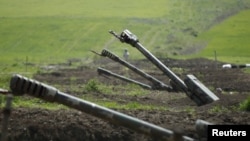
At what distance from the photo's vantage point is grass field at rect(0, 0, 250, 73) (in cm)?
6231

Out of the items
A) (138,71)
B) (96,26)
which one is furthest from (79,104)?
(96,26)

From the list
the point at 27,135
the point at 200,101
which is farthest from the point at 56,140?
the point at 200,101

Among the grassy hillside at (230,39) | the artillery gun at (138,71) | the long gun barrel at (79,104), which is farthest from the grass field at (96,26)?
the long gun barrel at (79,104)

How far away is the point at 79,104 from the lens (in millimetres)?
8141

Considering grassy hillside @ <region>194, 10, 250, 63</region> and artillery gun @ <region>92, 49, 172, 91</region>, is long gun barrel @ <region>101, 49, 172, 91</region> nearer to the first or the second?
artillery gun @ <region>92, 49, 172, 91</region>

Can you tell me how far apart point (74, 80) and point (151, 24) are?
44446 mm

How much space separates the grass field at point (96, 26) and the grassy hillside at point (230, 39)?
734mm

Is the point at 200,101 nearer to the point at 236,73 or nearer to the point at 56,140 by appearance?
the point at 56,140

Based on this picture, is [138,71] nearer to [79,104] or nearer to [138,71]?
[138,71]

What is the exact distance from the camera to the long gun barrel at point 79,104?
304 inches

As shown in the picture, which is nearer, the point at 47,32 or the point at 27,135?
the point at 27,135

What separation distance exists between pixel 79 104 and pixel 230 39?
58.9 m

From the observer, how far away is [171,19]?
7888cm

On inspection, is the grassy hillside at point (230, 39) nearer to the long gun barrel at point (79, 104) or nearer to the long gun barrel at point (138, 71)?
the long gun barrel at point (138, 71)
